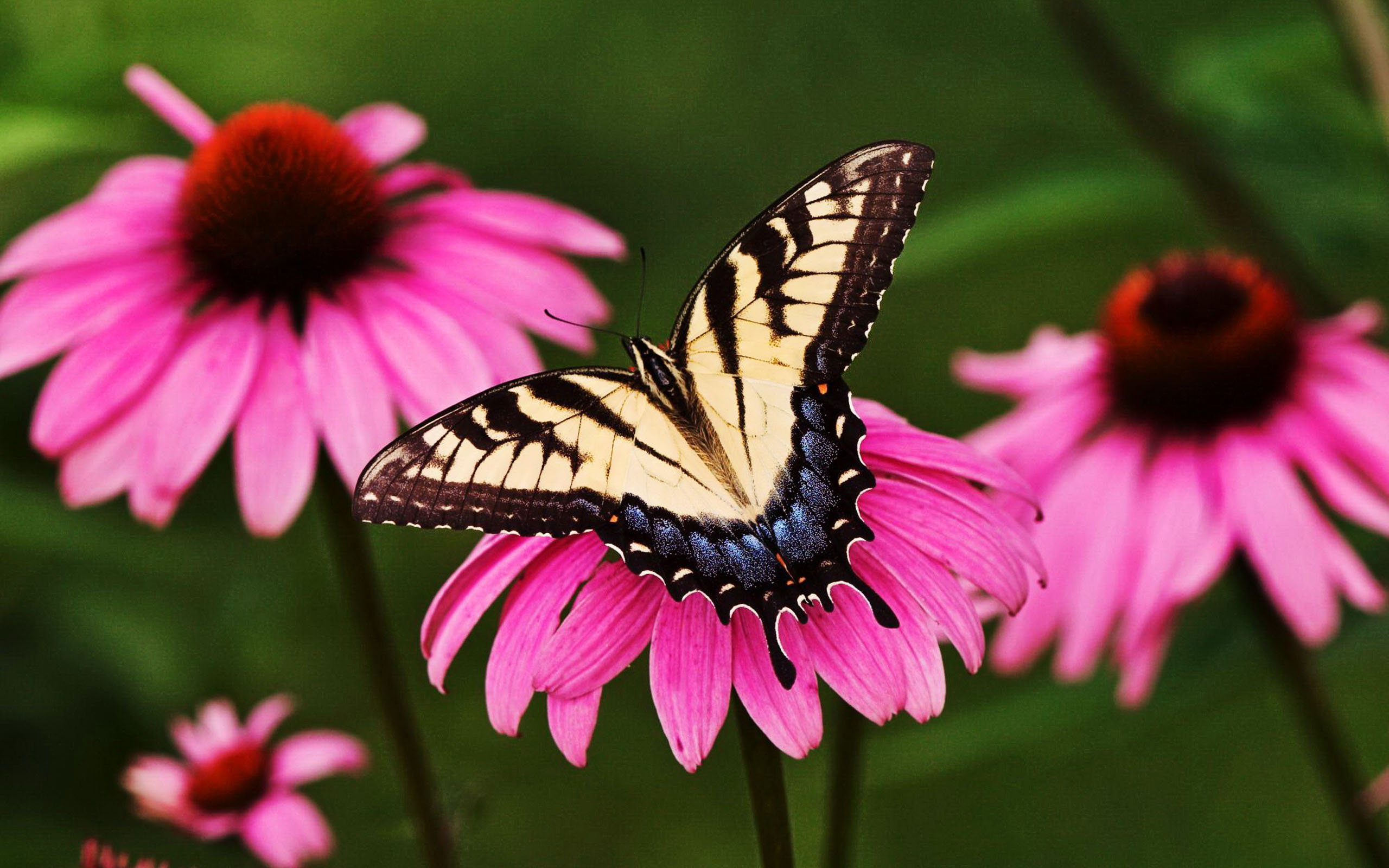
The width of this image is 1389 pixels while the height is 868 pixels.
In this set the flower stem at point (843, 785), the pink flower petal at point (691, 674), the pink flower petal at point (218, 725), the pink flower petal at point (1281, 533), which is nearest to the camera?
the pink flower petal at point (691, 674)

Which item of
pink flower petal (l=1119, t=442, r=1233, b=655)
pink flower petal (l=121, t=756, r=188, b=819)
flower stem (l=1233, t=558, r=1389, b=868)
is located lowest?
flower stem (l=1233, t=558, r=1389, b=868)

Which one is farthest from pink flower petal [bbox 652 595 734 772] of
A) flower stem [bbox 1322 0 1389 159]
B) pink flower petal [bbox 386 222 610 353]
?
flower stem [bbox 1322 0 1389 159]

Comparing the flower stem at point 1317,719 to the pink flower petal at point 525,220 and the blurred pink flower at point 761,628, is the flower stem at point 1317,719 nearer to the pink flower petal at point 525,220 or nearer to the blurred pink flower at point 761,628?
the blurred pink flower at point 761,628

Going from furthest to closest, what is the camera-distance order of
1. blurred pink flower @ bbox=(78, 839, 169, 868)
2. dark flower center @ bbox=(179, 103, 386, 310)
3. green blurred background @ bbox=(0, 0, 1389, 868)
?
green blurred background @ bbox=(0, 0, 1389, 868)
dark flower center @ bbox=(179, 103, 386, 310)
blurred pink flower @ bbox=(78, 839, 169, 868)

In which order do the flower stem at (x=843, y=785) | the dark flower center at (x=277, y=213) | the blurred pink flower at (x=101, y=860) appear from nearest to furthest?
the blurred pink flower at (x=101, y=860) → the flower stem at (x=843, y=785) → the dark flower center at (x=277, y=213)

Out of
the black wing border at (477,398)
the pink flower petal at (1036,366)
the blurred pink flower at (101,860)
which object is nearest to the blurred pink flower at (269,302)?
the black wing border at (477,398)

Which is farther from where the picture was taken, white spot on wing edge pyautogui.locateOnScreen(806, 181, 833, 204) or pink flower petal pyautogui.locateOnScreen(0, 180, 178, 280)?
pink flower petal pyautogui.locateOnScreen(0, 180, 178, 280)

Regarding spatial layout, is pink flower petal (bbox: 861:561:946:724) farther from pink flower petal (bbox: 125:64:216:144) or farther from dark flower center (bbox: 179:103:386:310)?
pink flower petal (bbox: 125:64:216:144)
